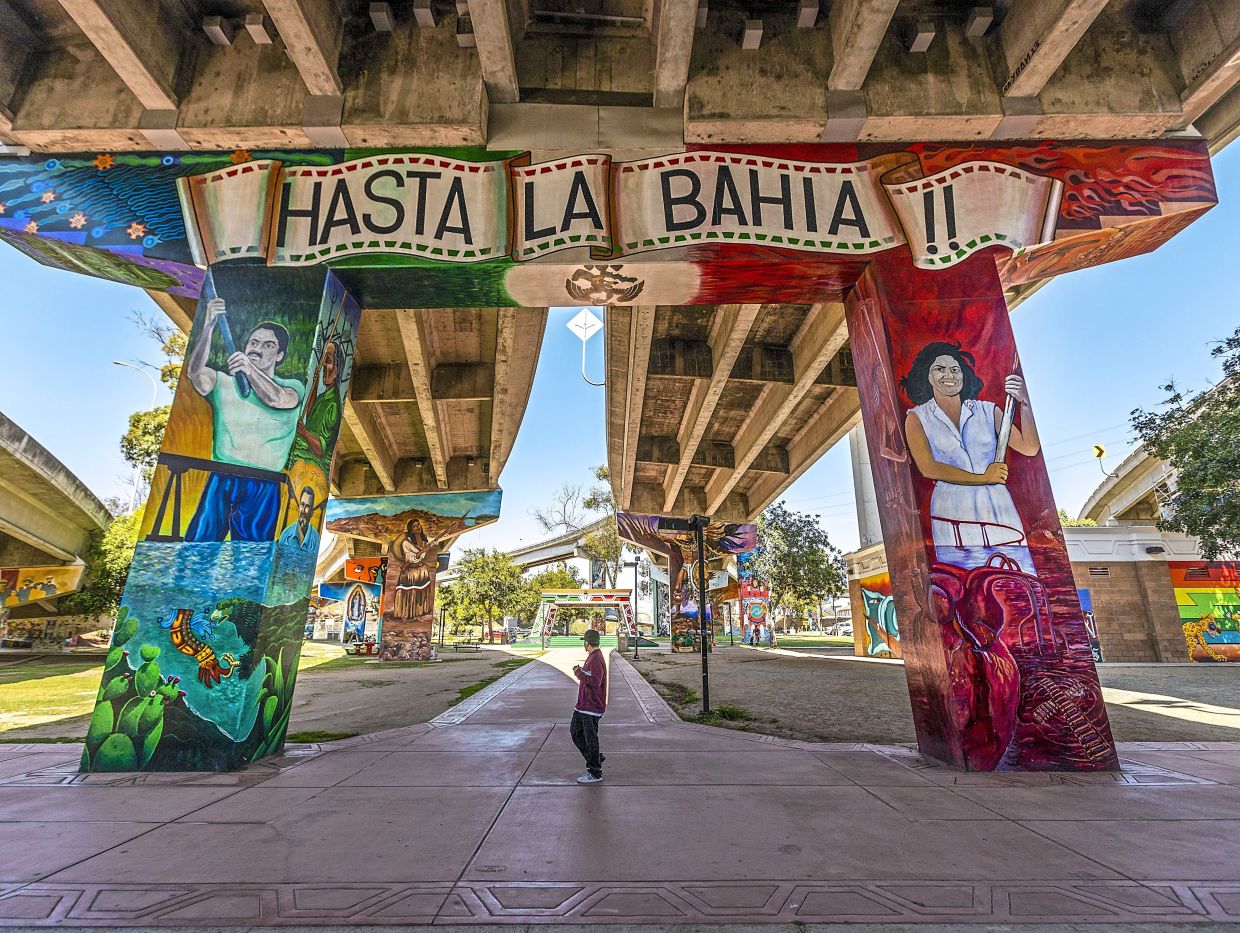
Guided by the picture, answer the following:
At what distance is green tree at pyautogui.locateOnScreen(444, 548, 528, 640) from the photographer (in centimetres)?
4731

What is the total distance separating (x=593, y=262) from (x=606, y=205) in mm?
740

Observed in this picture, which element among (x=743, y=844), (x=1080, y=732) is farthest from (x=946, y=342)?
(x=743, y=844)

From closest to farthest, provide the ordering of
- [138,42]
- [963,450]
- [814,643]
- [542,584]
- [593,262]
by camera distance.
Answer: [138,42] < [963,450] < [593,262] < [814,643] < [542,584]

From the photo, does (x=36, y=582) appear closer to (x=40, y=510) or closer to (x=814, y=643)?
(x=40, y=510)

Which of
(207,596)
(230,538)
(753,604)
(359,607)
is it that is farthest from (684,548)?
(207,596)

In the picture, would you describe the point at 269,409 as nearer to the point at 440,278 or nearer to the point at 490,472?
the point at 440,278

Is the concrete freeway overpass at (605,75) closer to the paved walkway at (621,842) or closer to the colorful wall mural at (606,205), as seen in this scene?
the colorful wall mural at (606,205)

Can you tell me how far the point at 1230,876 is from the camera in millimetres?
3498

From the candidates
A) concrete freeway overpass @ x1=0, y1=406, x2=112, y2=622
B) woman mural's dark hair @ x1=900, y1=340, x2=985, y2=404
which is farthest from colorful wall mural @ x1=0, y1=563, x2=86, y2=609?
woman mural's dark hair @ x1=900, y1=340, x2=985, y2=404

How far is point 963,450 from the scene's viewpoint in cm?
720

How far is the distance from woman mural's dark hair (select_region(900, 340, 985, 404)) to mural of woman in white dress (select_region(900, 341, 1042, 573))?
11 millimetres

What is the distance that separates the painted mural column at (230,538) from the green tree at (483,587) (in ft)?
134

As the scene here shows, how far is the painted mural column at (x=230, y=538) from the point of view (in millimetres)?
6477

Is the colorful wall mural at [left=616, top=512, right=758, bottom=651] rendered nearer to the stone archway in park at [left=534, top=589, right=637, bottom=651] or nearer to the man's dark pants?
the stone archway in park at [left=534, top=589, right=637, bottom=651]
